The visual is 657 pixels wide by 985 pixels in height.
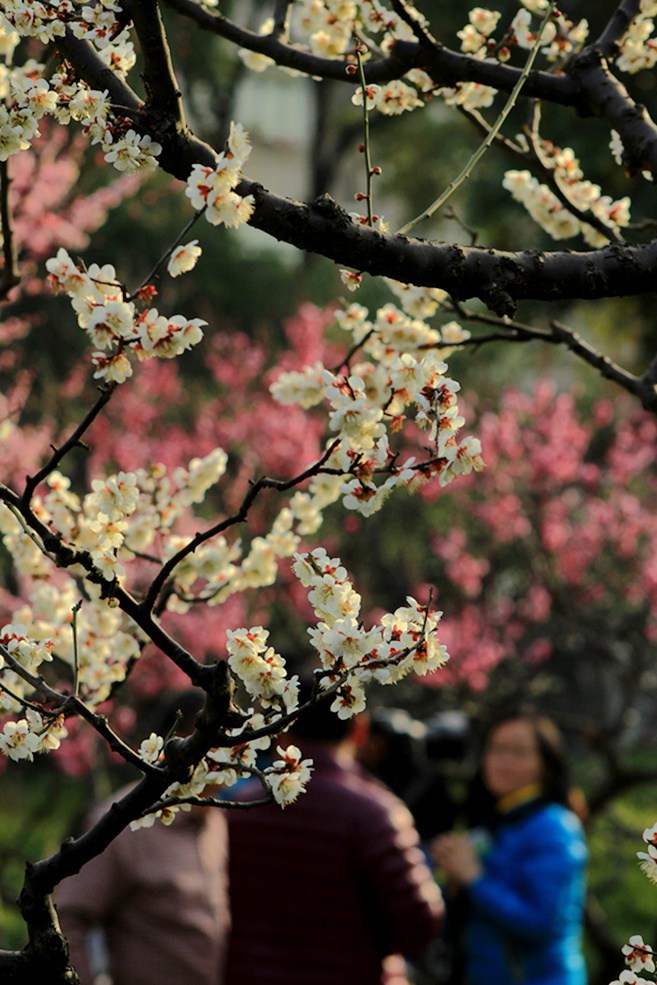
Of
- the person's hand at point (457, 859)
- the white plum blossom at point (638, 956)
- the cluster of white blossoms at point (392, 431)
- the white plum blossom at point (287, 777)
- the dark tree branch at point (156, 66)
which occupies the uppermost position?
the dark tree branch at point (156, 66)

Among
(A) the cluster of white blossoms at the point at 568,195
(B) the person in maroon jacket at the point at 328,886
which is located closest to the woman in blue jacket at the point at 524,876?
(B) the person in maroon jacket at the point at 328,886

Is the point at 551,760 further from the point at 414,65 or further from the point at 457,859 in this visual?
the point at 414,65

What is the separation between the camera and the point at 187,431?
10023 mm

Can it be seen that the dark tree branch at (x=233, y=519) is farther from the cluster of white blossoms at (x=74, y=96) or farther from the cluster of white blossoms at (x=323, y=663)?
the cluster of white blossoms at (x=74, y=96)

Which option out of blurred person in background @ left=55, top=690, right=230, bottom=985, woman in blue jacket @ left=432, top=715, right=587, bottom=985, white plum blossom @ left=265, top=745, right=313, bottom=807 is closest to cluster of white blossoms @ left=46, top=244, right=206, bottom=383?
white plum blossom @ left=265, top=745, right=313, bottom=807

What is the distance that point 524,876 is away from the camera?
11.0 feet

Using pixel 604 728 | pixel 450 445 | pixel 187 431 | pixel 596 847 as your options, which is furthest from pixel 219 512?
pixel 450 445

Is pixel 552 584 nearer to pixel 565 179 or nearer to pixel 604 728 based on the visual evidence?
pixel 604 728

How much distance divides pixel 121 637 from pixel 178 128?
3.01 feet

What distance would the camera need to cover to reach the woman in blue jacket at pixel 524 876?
331 centimetres

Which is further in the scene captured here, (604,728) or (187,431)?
(187,431)

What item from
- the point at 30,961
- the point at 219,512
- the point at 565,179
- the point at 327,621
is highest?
the point at 219,512

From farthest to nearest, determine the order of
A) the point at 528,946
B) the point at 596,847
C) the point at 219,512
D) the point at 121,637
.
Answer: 1. the point at 596,847
2. the point at 219,512
3. the point at 528,946
4. the point at 121,637

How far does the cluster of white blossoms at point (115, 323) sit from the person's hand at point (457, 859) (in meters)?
2.28
